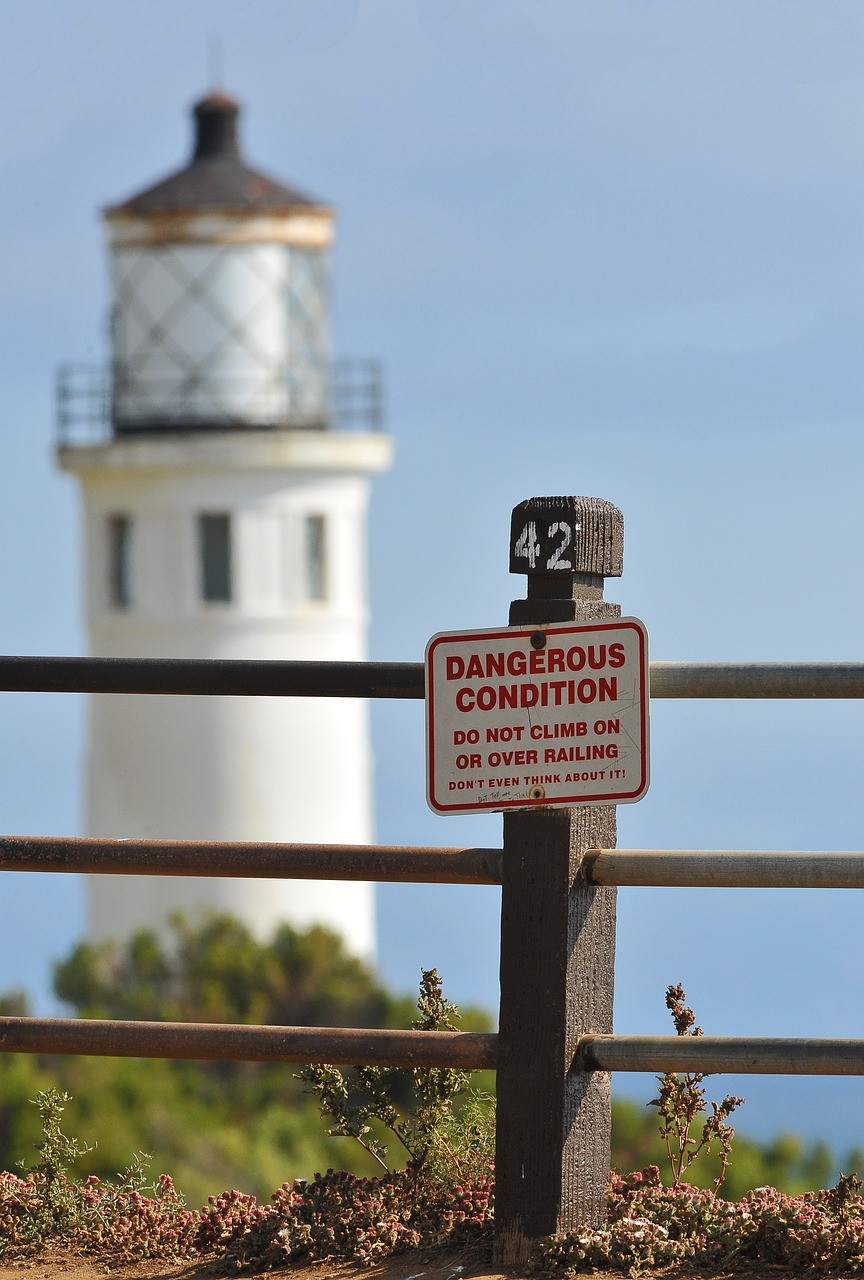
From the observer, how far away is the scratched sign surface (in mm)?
3764

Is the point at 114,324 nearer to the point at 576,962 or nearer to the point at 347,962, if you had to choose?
the point at 347,962

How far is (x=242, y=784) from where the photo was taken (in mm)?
26703

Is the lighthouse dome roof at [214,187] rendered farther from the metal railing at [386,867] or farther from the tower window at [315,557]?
the metal railing at [386,867]

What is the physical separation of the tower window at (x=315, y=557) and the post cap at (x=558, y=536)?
23769mm

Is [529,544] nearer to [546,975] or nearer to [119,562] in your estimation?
[546,975]

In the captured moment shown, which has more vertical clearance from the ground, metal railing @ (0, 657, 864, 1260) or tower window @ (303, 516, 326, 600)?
tower window @ (303, 516, 326, 600)

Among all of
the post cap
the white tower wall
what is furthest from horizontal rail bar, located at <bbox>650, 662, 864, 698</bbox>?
the white tower wall

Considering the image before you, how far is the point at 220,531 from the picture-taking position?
90.8 feet

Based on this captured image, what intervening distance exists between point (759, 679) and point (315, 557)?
79.7ft

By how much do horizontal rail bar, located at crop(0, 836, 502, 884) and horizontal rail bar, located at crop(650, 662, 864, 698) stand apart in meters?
0.47

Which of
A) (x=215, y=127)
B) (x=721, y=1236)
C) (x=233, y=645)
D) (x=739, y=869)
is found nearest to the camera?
(x=739, y=869)

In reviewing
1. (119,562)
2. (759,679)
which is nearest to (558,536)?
(759,679)

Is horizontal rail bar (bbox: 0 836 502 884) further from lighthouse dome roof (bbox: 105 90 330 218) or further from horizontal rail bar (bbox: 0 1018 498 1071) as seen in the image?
lighthouse dome roof (bbox: 105 90 330 218)

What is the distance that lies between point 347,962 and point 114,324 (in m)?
9.99
